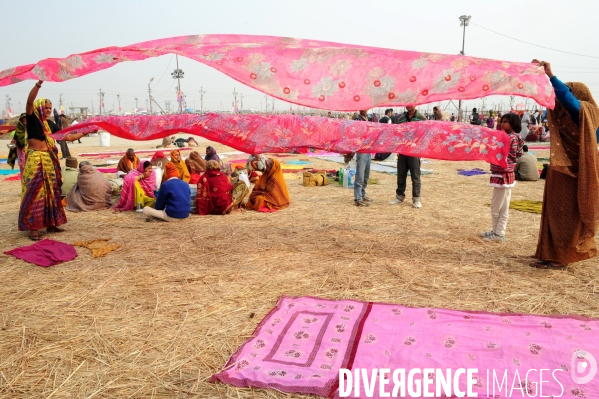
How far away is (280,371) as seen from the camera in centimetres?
257

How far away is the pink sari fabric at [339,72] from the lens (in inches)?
151

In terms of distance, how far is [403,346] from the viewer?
2.82 m

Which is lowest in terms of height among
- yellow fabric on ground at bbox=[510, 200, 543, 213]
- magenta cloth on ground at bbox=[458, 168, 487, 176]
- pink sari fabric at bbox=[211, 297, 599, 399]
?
pink sari fabric at bbox=[211, 297, 599, 399]

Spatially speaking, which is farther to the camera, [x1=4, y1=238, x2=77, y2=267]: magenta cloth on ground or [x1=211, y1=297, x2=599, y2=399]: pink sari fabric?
[x1=4, y1=238, x2=77, y2=267]: magenta cloth on ground

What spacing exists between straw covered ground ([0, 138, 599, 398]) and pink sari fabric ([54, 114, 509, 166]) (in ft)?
3.83

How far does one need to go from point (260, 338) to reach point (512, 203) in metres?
5.84

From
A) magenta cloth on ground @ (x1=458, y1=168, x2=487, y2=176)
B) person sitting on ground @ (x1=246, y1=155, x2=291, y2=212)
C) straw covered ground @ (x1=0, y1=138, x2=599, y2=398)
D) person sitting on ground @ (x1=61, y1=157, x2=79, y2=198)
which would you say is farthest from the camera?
magenta cloth on ground @ (x1=458, y1=168, x2=487, y2=176)

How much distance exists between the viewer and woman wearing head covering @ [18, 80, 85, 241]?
16.8 feet

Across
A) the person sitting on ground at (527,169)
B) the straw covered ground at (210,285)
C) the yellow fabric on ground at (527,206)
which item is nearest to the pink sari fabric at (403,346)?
the straw covered ground at (210,285)

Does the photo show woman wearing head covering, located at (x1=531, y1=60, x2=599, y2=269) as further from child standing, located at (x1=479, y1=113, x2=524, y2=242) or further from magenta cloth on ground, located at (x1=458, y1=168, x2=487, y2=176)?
magenta cloth on ground, located at (x1=458, y1=168, x2=487, y2=176)

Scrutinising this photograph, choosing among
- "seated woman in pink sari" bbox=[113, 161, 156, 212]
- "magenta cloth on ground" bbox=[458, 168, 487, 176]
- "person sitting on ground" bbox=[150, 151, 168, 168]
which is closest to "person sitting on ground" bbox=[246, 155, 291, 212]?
"seated woman in pink sari" bbox=[113, 161, 156, 212]

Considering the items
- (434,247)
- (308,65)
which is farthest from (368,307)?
(308,65)

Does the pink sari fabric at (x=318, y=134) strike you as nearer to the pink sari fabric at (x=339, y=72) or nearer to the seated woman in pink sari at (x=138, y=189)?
the pink sari fabric at (x=339, y=72)
